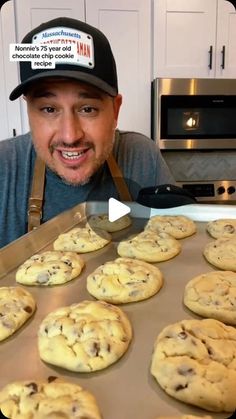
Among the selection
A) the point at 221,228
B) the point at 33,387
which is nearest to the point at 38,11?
the point at 221,228

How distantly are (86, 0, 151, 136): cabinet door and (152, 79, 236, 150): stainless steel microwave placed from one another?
8 centimetres

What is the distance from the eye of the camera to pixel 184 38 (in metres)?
1.92

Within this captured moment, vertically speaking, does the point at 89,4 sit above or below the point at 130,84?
above

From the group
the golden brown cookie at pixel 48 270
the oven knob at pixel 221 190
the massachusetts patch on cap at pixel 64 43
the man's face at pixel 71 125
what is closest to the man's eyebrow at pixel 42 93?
the man's face at pixel 71 125

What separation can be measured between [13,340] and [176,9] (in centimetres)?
182

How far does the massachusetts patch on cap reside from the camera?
463 millimetres

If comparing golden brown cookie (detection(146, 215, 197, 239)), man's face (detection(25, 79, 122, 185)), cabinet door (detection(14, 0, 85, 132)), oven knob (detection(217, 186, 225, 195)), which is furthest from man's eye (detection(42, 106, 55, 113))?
oven knob (detection(217, 186, 225, 195))

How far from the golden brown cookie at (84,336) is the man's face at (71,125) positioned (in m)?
0.46

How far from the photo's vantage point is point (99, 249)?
908mm

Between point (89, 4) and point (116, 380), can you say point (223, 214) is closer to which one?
point (116, 380)

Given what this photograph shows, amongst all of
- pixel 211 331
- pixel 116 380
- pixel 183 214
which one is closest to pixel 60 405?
pixel 116 380

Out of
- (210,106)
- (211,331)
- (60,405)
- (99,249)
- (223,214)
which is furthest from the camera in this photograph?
(210,106)
